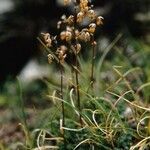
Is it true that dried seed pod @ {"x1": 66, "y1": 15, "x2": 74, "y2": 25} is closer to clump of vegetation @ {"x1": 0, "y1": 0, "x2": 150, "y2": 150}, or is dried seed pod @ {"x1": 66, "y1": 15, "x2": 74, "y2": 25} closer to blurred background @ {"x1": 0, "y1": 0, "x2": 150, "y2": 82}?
clump of vegetation @ {"x1": 0, "y1": 0, "x2": 150, "y2": 150}

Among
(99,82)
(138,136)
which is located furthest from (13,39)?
(138,136)

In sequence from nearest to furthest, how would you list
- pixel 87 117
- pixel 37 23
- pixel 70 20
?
pixel 70 20
pixel 87 117
pixel 37 23

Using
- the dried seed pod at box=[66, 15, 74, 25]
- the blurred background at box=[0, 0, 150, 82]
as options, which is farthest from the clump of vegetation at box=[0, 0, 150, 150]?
the blurred background at box=[0, 0, 150, 82]

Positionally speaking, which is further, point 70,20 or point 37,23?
point 37,23

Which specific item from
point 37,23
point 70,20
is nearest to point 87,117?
point 70,20

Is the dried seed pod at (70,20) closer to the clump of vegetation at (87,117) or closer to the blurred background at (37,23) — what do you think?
the clump of vegetation at (87,117)

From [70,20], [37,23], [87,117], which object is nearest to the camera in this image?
[70,20]

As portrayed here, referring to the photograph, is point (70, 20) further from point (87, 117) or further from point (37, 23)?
point (37, 23)

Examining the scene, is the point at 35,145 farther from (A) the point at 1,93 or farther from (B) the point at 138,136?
(A) the point at 1,93

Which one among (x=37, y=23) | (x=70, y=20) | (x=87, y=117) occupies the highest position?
(x=70, y=20)
